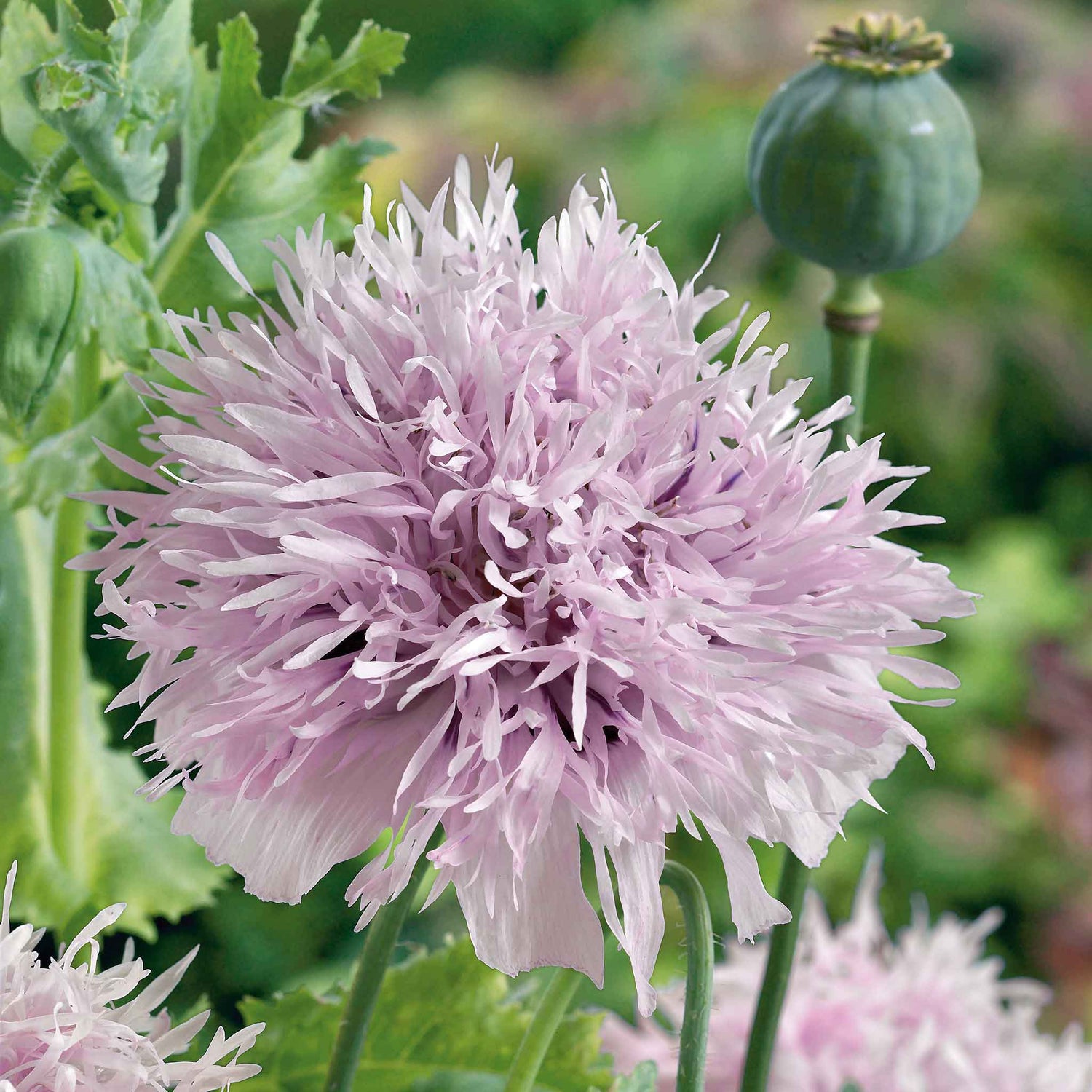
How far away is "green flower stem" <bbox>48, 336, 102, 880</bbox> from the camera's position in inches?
11.6

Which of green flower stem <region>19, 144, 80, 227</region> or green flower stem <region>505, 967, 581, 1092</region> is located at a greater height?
green flower stem <region>19, 144, 80, 227</region>

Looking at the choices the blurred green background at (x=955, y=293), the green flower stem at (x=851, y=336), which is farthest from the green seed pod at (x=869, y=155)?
the blurred green background at (x=955, y=293)

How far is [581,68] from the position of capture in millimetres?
1265

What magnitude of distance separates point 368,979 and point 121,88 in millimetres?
140

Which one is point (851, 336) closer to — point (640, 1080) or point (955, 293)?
point (640, 1080)

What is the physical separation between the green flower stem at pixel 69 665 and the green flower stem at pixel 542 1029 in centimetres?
13

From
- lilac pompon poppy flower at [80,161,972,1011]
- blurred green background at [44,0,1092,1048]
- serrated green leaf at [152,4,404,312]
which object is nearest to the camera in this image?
lilac pompon poppy flower at [80,161,972,1011]

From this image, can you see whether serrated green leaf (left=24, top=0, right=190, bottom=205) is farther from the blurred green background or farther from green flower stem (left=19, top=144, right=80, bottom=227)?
the blurred green background

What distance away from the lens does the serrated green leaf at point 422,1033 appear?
277mm

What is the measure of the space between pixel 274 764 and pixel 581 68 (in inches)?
45.9

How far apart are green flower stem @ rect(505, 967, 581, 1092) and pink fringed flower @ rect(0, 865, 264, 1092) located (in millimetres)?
54

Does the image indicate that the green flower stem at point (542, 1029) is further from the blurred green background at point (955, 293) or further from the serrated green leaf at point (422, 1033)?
the blurred green background at point (955, 293)

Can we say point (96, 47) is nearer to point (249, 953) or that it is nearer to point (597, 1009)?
point (597, 1009)

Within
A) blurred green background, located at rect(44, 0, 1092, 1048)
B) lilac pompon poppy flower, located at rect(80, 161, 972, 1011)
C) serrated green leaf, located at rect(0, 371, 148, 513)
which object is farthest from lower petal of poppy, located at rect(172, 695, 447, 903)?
blurred green background, located at rect(44, 0, 1092, 1048)
